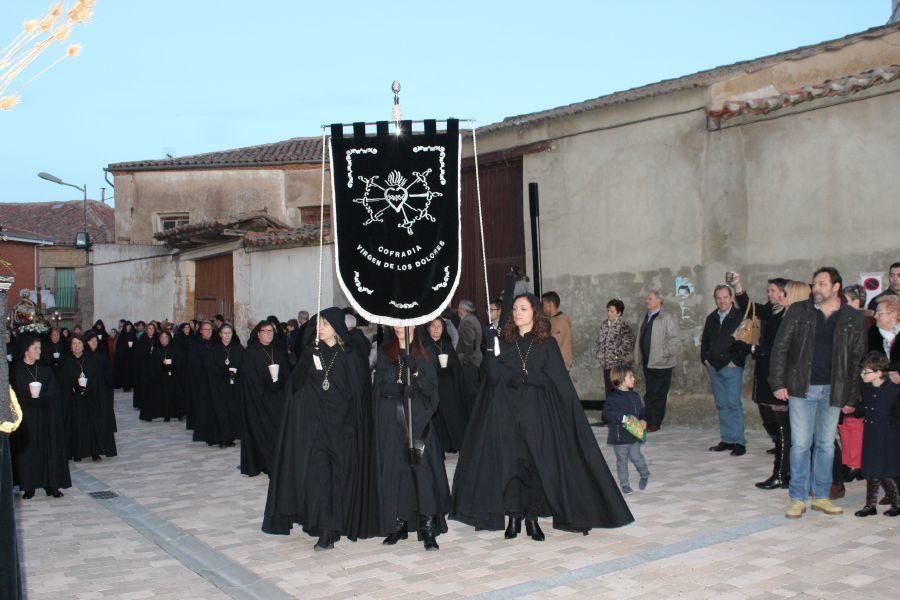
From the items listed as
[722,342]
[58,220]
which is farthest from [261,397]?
[58,220]

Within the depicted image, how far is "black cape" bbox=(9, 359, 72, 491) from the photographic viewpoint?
9719mm

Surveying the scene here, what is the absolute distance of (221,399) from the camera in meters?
13.4

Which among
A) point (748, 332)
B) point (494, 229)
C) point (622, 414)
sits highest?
point (494, 229)

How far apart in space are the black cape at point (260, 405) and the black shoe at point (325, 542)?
3580mm

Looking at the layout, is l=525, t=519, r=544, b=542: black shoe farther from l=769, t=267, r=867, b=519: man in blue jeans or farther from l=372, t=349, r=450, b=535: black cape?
l=769, t=267, r=867, b=519: man in blue jeans

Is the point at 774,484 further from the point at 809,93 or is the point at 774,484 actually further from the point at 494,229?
the point at 494,229

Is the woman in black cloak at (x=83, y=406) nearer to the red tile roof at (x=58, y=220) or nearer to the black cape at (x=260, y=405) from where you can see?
the black cape at (x=260, y=405)

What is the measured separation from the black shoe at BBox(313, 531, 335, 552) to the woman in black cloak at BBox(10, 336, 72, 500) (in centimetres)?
400

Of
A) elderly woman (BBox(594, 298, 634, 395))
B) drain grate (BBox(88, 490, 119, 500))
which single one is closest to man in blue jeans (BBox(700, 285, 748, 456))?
elderly woman (BBox(594, 298, 634, 395))

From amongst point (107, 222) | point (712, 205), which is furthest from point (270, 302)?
point (107, 222)

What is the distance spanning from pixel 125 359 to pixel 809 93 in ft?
60.1

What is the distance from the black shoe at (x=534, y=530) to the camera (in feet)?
22.9

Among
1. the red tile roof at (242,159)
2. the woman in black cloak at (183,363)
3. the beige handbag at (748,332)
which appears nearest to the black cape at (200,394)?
the woman in black cloak at (183,363)

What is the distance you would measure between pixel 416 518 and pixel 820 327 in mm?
3378
